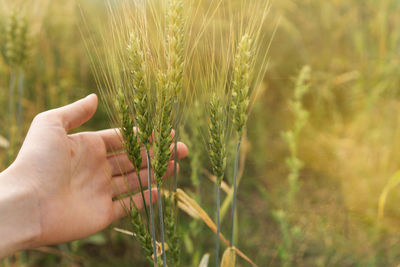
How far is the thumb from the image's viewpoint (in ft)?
3.94

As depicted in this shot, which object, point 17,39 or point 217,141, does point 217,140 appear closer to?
point 217,141

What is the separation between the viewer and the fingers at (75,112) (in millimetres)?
1199

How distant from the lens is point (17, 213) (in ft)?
3.57

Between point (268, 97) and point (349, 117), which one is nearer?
point (349, 117)

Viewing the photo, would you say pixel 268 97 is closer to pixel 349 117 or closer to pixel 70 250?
pixel 349 117

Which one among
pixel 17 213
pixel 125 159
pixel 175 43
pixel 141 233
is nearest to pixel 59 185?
pixel 17 213

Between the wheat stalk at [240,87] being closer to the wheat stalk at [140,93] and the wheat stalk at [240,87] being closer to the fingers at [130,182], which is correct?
the wheat stalk at [140,93]

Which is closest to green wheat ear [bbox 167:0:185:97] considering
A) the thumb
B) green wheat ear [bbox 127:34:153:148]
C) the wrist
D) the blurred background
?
green wheat ear [bbox 127:34:153:148]

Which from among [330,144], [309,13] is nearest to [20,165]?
[330,144]

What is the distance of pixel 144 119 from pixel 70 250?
110 cm

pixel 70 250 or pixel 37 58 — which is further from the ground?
pixel 37 58

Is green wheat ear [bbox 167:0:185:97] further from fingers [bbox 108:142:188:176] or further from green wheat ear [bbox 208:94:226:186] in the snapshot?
fingers [bbox 108:142:188:176]

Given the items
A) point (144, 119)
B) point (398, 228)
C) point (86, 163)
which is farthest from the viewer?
point (398, 228)

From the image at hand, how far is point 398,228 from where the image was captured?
5.73 ft
